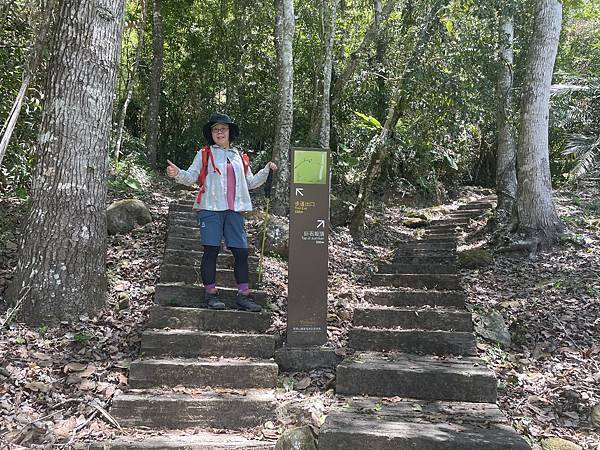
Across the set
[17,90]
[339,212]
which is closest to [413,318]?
[339,212]

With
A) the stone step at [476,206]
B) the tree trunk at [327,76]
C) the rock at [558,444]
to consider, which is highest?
the tree trunk at [327,76]

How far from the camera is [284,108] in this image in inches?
336

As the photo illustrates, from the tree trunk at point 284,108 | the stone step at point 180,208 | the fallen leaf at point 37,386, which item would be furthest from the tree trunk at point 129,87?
the fallen leaf at point 37,386

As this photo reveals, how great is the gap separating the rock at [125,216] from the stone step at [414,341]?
12.1 ft

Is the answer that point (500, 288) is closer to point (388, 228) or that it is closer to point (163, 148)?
point (388, 228)

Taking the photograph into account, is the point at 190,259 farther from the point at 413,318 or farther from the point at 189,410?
the point at 413,318

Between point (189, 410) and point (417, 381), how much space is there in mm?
1967

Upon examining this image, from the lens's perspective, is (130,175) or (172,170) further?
(130,175)

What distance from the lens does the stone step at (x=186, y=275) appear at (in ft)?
18.3

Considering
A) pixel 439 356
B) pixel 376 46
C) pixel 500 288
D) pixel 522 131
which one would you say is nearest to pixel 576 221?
pixel 522 131

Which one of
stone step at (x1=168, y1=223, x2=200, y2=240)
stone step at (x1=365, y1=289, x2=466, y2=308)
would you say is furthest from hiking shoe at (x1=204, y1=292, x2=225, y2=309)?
stone step at (x1=365, y1=289, x2=466, y2=308)

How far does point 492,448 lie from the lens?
3.42m

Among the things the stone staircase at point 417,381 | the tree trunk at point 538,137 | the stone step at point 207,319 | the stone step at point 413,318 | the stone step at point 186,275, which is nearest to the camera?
the stone staircase at point 417,381

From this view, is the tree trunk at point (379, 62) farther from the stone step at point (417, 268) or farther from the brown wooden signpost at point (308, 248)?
the brown wooden signpost at point (308, 248)
